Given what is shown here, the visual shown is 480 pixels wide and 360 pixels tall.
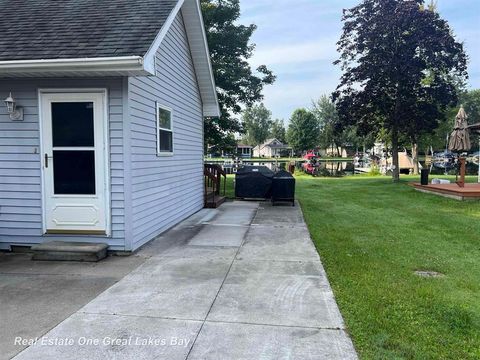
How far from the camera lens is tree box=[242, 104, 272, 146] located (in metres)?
86.3

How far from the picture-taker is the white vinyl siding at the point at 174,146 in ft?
18.3

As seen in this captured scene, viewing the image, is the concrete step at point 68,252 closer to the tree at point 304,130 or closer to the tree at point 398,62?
the tree at point 398,62

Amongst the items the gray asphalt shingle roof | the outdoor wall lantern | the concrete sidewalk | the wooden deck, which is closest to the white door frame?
the outdoor wall lantern

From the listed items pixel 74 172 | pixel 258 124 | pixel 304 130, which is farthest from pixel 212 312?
pixel 258 124

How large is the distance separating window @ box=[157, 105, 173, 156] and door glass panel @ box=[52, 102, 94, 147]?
150cm

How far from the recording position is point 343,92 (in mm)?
18766

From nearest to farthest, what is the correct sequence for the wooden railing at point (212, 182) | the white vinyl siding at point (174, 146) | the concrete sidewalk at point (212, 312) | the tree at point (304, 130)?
the concrete sidewalk at point (212, 312)
the white vinyl siding at point (174, 146)
the wooden railing at point (212, 182)
the tree at point (304, 130)

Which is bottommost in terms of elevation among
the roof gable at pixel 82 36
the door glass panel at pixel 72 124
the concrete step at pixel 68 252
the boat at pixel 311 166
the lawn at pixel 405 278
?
the lawn at pixel 405 278

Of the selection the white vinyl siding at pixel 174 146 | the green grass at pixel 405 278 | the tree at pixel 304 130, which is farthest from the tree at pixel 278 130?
the green grass at pixel 405 278

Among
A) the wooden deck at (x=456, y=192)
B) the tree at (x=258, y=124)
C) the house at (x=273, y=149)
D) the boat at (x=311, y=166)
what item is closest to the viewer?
the wooden deck at (x=456, y=192)

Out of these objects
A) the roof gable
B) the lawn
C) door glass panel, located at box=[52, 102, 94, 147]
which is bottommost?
the lawn

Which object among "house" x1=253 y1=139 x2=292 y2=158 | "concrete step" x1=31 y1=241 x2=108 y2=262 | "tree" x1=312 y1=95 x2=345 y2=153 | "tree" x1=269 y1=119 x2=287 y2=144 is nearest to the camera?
"concrete step" x1=31 y1=241 x2=108 y2=262

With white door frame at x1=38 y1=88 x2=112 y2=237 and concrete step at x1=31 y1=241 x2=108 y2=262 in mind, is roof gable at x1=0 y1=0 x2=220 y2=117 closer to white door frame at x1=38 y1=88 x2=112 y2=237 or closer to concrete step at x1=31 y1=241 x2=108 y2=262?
white door frame at x1=38 y1=88 x2=112 y2=237

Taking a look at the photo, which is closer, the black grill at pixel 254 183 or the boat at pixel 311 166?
the black grill at pixel 254 183
